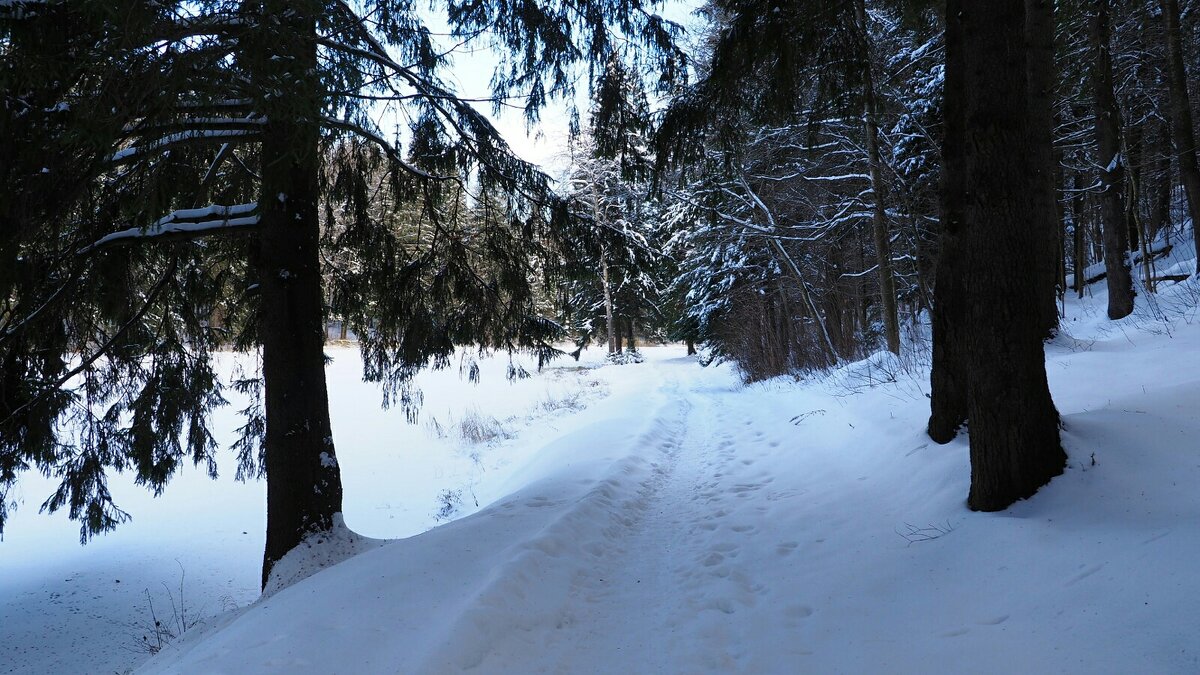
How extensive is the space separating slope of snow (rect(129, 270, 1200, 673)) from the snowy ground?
0.01 m

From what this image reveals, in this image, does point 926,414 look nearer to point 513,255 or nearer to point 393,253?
point 513,255

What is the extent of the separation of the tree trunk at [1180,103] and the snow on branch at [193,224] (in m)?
13.3

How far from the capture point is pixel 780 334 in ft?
50.8

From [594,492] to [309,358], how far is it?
9.48 ft

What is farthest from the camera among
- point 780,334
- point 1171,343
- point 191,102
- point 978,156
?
point 780,334

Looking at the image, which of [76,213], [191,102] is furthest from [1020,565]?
[76,213]

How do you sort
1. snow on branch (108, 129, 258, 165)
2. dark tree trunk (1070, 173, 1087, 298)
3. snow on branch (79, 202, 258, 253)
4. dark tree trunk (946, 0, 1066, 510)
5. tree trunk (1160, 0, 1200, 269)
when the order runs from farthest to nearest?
dark tree trunk (1070, 173, 1087, 298) → tree trunk (1160, 0, 1200, 269) → snow on branch (79, 202, 258, 253) → snow on branch (108, 129, 258, 165) → dark tree trunk (946, 0, 1066, 510)

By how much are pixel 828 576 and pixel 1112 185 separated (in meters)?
10.1

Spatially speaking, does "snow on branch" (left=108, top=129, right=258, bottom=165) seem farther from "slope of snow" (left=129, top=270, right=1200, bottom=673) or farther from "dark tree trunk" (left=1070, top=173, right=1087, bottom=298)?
"dark tree trunk" (left=1070, top=173, right=1087, bottom=298)

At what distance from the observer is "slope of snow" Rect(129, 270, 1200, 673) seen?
2.41 m

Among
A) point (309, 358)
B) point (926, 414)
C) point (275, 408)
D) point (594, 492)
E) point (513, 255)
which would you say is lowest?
point (594, 492)

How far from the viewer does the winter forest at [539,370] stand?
2.73 m

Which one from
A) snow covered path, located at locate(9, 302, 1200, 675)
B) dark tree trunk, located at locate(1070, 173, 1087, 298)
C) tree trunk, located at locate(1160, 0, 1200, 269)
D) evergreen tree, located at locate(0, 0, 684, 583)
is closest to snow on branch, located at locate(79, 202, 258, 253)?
evergreen tree, located at locate(0, 0, 684, 583)

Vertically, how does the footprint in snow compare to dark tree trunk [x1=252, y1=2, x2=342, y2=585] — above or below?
below
